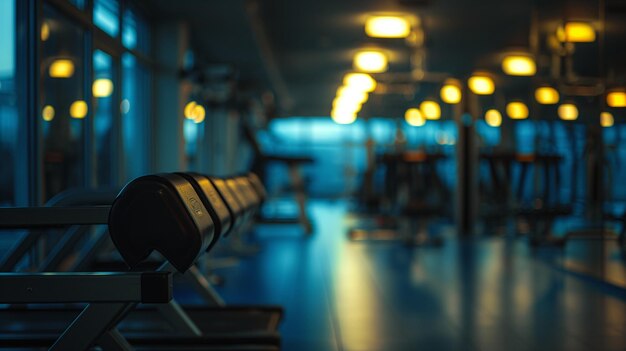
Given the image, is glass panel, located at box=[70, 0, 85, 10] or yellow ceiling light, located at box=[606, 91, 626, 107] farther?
glass panel, located at box=[70, 0, 85, 10]

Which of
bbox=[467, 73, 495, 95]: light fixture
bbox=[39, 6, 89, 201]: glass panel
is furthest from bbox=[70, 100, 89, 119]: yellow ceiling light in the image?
bbox=[467, 73, 495, 95]: light fixture

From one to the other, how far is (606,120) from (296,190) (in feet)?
15.5

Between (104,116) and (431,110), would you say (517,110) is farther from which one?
(104,116)

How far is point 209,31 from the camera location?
7.46 metres

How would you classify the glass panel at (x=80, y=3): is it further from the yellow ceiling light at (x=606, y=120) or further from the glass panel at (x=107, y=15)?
the yellow ceiling light at (x=606, y=120)

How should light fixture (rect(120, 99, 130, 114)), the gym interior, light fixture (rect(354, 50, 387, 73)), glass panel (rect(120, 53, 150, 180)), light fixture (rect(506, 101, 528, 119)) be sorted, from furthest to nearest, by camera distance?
light fixture (rect(354, 50, 387, 73)) → light fixture (rect(506, 101, 528, 119)) → glass panel (rect(120, 53, 150, 180)) → light fixture (rect(120, 99, 130, 114)) → the gym interior

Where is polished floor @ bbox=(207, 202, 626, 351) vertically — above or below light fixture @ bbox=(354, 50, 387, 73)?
below

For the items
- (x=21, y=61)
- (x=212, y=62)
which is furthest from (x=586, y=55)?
(x=212, y=62)

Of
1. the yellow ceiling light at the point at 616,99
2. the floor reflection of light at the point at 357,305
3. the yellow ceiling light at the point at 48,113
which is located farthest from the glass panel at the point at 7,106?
the yellow ceiling light at the point at 616,99

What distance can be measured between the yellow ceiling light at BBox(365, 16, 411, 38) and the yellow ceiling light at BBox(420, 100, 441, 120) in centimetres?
430

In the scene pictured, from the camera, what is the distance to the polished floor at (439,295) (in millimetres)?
3180

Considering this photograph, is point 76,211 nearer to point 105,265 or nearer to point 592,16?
point 105,265

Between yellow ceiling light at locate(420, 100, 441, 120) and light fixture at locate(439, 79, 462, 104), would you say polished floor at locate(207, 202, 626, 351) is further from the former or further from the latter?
yellow ceiling light at locate(420, 100, 441, 120)

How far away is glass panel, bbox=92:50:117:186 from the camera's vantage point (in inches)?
208
